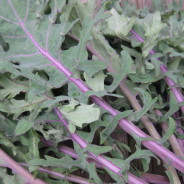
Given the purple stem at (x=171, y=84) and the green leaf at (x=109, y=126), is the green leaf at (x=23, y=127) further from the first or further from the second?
the purple stem at (x=171, y=84)

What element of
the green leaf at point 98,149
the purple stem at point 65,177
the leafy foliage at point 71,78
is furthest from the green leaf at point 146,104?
the purple stem at point 65,177

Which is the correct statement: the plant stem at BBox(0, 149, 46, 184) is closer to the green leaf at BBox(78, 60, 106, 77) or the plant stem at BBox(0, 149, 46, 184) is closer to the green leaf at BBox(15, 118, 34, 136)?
the green leaf at BBox(15, 118, 34, 136)

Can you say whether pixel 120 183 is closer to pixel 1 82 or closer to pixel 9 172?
pixel 9 172

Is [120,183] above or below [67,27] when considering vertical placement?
below

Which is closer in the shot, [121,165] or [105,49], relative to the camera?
[121,165]

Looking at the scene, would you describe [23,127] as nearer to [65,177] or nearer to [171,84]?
[65,177]

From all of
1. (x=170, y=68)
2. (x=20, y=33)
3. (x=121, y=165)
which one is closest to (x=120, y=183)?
(x=121, y=165)

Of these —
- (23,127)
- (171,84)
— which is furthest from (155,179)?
(23,127)

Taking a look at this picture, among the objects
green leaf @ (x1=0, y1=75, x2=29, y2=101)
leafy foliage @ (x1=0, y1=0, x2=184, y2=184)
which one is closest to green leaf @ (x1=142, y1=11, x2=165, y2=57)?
leafy foliage @ (x1=0, y1=0, x2=184, y2=184)
